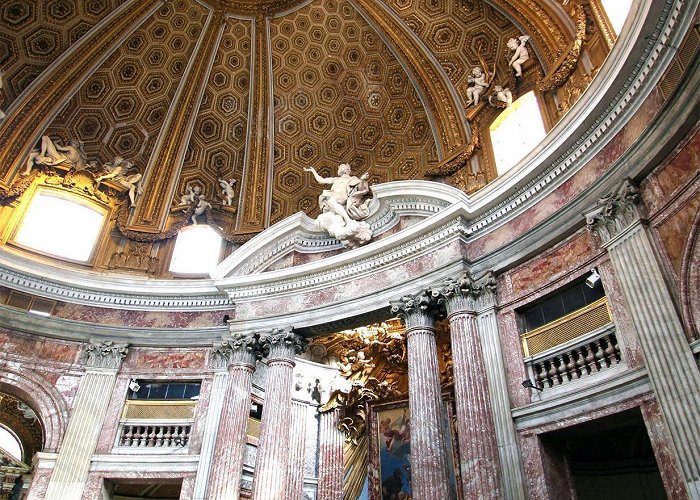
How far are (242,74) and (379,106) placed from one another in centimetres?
472

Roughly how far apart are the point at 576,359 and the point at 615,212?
8.27 ft

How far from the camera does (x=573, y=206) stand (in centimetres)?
963

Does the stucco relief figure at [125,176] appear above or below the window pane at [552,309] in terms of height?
above

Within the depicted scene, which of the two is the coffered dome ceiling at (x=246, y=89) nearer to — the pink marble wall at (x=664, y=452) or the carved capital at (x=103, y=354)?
the carved capital at (x=103, y=354)

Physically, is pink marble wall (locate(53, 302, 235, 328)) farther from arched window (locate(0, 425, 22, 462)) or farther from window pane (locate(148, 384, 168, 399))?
arched window (locate(0, 425, 22, 462))

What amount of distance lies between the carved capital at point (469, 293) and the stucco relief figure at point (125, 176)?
1067cm

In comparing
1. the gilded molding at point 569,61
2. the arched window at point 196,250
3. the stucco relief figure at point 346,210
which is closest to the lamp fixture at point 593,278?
the gilded molding at point 569,61

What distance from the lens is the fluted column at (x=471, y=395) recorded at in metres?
8.88

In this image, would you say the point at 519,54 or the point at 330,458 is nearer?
the point at 519,54

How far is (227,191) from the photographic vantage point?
17609mm

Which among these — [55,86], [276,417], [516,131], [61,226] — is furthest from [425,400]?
[55,86]

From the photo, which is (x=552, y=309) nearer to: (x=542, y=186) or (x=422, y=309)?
(x=542, y=186)

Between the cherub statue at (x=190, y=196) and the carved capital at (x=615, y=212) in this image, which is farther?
the cherub statue at (x=190, y=196)

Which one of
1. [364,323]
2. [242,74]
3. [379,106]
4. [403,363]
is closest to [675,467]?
[364,323]
